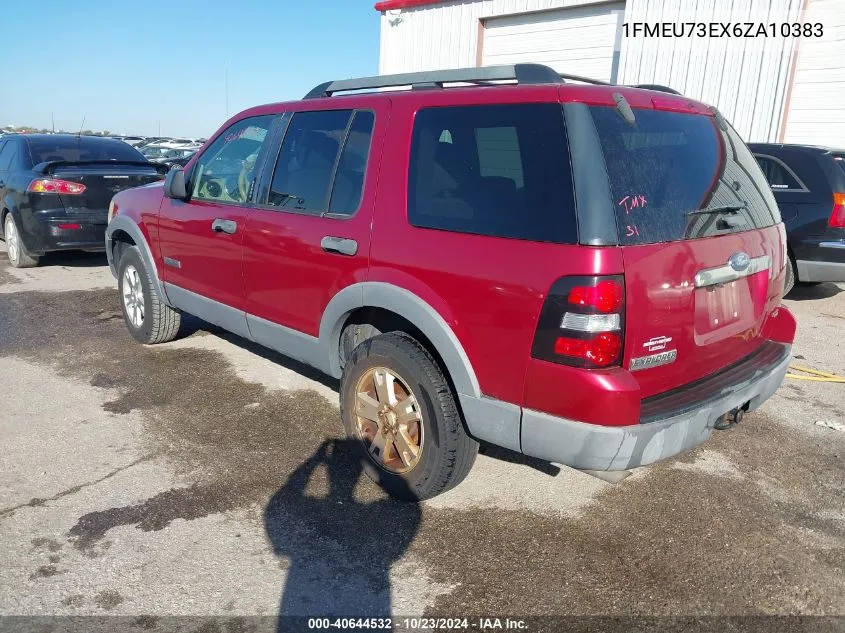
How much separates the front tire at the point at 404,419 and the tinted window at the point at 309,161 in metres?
0.85

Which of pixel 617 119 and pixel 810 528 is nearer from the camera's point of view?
pixel 617 119

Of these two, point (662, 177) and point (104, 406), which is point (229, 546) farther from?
point (662, 177)

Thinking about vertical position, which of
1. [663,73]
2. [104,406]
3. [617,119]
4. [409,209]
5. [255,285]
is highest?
[663,73]

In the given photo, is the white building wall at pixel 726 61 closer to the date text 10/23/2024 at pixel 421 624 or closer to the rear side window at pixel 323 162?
the rear side window at pixel 323 162

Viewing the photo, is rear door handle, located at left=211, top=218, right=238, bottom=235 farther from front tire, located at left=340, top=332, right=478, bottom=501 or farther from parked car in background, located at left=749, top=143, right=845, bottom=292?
parked car in background, located at left=749, top=143, right=845, bottom=292

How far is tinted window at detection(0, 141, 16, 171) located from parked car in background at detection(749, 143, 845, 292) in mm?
9023

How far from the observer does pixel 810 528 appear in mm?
3195

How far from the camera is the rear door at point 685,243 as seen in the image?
2570 mm

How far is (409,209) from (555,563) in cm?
167

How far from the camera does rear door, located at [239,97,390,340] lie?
11.1 ft

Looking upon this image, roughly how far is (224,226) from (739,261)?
2.92 metres

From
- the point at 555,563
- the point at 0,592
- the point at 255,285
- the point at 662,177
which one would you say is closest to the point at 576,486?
the point at 555,563

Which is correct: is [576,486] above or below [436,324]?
below

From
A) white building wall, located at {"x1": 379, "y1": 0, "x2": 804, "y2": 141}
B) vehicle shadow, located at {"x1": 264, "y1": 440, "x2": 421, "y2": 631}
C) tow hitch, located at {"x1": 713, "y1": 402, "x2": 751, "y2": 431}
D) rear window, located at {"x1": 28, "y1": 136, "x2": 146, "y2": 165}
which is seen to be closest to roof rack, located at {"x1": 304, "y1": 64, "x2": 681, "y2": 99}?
tow hitch, located at {"x1": 713, "y1": 402, "x2": 751, "y2": 431}
